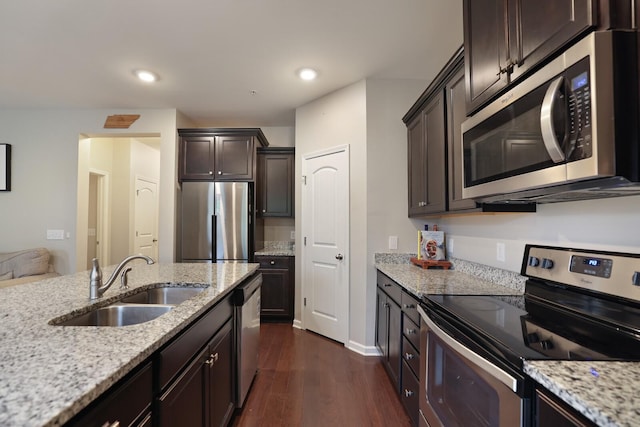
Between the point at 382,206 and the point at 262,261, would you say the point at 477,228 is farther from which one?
the point at 262,261

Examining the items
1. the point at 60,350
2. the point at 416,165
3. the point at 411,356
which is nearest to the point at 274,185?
the point at 416,165

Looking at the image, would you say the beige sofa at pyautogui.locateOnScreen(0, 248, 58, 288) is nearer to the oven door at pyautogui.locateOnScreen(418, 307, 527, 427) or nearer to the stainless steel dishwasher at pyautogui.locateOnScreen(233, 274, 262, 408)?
the stainless steel dishwasher at pyautogui.locateOnScreen(233, 274, 262, 408)

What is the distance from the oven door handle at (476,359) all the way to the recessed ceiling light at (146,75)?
328 cm

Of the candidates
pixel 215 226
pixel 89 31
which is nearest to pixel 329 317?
pixel 215 226

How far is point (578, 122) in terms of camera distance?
870mm

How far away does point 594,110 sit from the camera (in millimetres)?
818

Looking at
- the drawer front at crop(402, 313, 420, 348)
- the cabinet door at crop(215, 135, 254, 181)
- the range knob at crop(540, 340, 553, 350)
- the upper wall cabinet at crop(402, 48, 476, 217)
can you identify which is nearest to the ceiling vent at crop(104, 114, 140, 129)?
the cabinet door at crop(215, 135, 254, 181)

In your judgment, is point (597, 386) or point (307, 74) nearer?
point (597, 386)

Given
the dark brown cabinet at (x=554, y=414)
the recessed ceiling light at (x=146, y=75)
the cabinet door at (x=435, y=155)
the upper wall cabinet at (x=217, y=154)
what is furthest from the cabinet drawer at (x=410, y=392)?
the recessed ceiling light at (x=146, y=75)

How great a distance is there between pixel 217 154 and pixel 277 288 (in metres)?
1.91

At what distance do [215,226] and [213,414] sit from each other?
8.26 feet

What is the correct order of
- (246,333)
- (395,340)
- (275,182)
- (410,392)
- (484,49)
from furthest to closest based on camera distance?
(275,182), (395,340), (246,333), (410,392), (484,49)

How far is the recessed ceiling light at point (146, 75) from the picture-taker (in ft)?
9.45

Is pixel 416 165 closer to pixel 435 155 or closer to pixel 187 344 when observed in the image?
pixel 435 155
